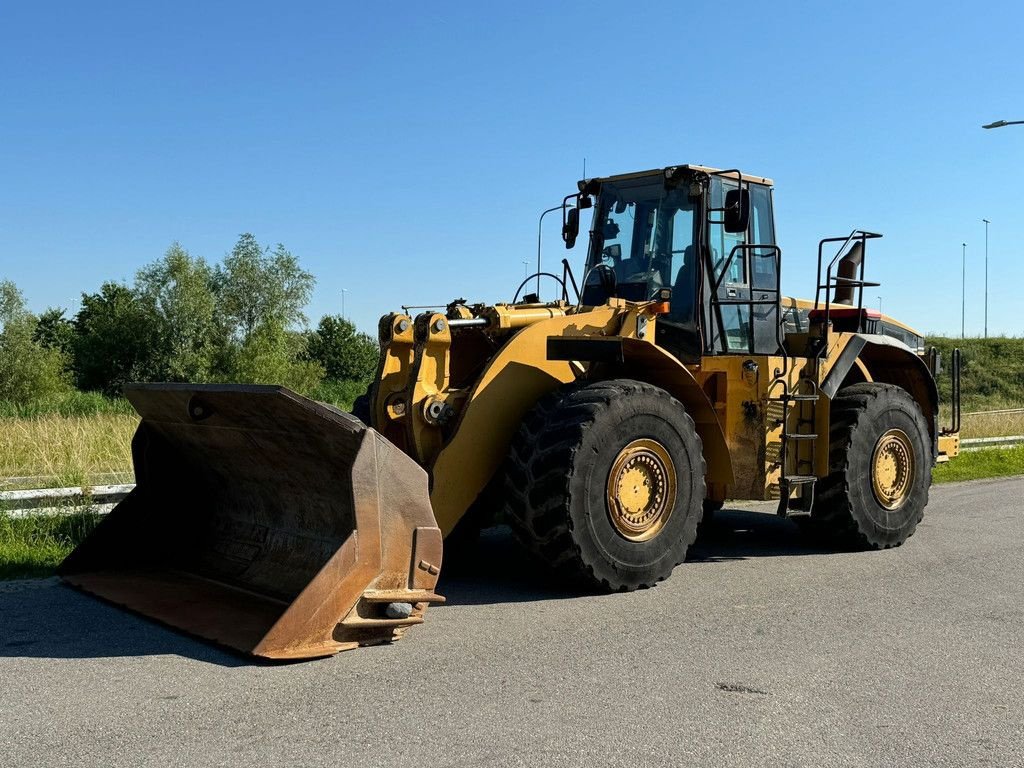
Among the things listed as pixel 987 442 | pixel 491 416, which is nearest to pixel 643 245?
pixel 491 416

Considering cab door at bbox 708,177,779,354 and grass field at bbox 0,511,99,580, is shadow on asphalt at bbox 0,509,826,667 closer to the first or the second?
grass field at bbox 0,511,99,580

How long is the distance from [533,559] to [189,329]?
207 feet

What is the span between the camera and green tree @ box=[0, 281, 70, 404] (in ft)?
161

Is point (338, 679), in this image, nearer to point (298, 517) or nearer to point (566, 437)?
point (298, 517)

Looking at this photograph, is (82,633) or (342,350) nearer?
(82,633)

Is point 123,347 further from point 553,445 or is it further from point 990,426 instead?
point 553,445

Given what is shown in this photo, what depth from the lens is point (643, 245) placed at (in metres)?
8.73

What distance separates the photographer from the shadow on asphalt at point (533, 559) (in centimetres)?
689

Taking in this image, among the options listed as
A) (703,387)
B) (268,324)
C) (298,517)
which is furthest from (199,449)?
(268,324)

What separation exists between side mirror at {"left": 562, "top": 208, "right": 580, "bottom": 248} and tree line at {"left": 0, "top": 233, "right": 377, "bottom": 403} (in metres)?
47.6

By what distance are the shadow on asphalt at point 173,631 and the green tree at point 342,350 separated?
74.0 m

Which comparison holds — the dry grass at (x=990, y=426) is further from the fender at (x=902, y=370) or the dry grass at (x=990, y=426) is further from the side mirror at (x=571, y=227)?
the side mirror at (x=571, y=227)

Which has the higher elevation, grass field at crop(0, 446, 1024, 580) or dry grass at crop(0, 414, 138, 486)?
dry grass at crop(0, 414, 138, 486)

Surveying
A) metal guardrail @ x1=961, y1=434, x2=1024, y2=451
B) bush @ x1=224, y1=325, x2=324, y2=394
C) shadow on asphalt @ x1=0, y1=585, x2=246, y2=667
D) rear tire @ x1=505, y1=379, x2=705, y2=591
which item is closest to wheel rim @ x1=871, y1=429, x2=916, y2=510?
rear tire @ x1=505, y1=379, x2=705, y2=591
